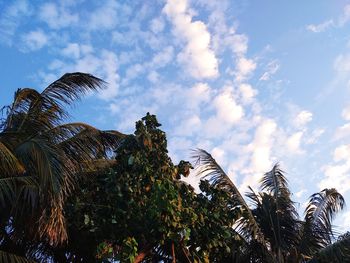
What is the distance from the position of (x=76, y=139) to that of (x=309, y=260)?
19.5ft

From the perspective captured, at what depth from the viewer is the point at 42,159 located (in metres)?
7.36

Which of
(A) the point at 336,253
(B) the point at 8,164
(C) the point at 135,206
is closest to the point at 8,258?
(B) the point at 8,164

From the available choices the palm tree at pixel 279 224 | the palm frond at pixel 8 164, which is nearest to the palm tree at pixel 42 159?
the palm frond at pixel 8 164

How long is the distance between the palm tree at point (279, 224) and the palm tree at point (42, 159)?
3264mm

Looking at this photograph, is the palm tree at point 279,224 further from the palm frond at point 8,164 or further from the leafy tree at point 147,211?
the palm frond at point 8,164

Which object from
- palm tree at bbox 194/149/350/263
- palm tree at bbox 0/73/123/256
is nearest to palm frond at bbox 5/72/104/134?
palm tree at bbox 0/73/123/256

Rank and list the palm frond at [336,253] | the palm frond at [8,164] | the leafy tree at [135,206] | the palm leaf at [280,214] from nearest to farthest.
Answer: the palm frond at [8,164]
the leafy tree at [135,206]
the palm frond at [336,253]
the palm leaf at [280,214]

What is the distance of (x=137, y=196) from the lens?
9109mm

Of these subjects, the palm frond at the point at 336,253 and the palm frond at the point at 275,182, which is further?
the palm frond at the point at 275,182

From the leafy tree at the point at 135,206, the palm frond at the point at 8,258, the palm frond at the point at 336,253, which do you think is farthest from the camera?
the palm frond at the point at 336,253

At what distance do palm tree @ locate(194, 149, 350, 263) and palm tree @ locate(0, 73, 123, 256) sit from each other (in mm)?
3264

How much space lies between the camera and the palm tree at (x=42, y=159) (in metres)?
7.26

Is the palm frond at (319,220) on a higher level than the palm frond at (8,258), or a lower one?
higher

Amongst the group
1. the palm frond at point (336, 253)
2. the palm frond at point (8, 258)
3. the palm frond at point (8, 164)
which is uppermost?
the palm frond at point (8, 164)
